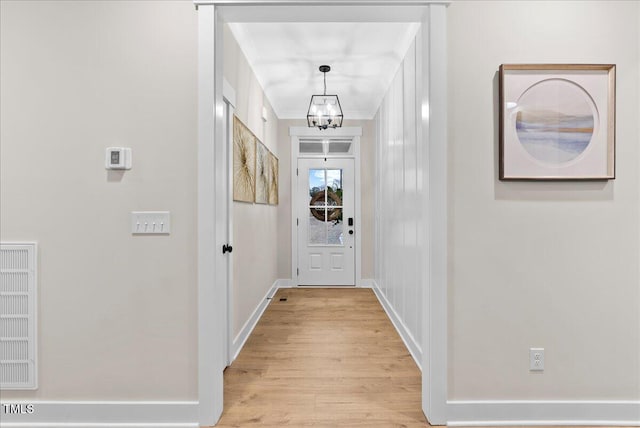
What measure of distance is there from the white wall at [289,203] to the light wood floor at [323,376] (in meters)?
1.54

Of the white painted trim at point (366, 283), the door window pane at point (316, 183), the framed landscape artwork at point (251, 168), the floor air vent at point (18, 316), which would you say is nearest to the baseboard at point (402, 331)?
the white painted trim at point (366, 283)

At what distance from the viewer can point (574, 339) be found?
1.94 metres

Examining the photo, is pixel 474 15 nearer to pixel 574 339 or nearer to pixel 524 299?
pixel 524 299

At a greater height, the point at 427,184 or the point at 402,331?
the point at 427,184

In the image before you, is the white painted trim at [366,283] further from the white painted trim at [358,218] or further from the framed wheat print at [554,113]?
the framed wheat print at [554,113]

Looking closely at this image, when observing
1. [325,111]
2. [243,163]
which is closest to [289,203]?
[325,111]

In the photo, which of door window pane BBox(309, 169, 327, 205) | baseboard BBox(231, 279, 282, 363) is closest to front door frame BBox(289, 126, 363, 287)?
door window pane BBox(309, 169, 327, 205)

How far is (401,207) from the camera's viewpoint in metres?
3.41

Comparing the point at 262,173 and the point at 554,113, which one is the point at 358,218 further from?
the point at 554,113

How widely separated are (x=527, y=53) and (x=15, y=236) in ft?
Result: 9.14

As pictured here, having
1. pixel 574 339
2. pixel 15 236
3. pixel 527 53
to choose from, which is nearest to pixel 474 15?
pixel 527 53

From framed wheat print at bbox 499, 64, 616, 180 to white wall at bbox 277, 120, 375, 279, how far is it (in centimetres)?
357

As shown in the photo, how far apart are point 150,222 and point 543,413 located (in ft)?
7.37

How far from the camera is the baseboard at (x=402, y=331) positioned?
272 centimetres
